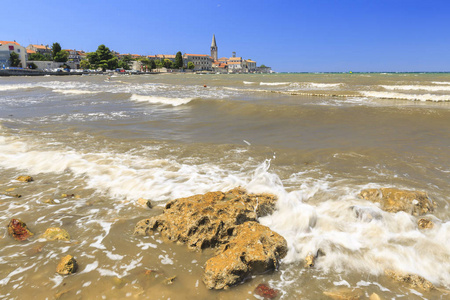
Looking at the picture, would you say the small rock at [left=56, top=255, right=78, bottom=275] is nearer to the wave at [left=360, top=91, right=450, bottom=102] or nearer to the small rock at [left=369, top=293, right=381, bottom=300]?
the small rock at [left=369, top=293, right=381, bottom=300]

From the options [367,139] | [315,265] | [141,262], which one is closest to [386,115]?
[367,139]

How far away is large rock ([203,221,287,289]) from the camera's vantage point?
261 cm

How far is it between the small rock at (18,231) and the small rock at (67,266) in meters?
0.92

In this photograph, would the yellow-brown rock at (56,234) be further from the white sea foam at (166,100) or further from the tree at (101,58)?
the tree at (101,58)

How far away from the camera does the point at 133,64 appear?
152750 mm

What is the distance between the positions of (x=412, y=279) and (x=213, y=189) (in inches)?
119

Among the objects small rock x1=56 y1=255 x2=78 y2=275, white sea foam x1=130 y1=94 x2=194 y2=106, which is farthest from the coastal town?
small rock x1=56 y1=255 x2=78 y2=275

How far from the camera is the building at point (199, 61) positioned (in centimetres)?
17975

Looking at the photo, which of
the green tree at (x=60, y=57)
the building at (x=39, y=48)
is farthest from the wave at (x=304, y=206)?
the building at (x=39, y=48)

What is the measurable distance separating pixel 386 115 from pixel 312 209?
10344 mm

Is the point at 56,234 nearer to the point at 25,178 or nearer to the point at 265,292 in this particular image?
the point at 25,178

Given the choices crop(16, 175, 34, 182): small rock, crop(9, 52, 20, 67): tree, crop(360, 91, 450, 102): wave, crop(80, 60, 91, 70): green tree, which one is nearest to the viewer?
crop(16, 175, 34, 182): small rock

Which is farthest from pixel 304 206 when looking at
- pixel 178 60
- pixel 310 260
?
pixel 178 60

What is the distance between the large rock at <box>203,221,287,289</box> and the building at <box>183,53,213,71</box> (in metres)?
184
